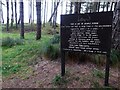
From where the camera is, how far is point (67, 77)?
5.38m

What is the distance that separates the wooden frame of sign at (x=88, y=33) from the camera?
4719 mm

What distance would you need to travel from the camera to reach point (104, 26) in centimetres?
472

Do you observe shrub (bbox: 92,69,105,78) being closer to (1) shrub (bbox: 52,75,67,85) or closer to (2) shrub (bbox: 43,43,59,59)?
(1) shrub (bbox: 52,75,67,85)

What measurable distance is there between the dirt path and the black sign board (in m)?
0.75

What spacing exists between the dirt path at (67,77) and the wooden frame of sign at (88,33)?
32cm

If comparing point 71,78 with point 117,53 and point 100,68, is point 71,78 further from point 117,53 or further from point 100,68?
point 117,53

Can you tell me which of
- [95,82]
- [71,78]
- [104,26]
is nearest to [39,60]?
[71,78]

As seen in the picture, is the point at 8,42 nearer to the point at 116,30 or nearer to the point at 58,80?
the point at 58,80

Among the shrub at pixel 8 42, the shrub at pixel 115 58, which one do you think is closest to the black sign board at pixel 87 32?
the shrub at pixel 115 58

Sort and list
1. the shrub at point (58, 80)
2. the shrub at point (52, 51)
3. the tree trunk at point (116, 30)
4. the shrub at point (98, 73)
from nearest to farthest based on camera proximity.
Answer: the shrub at point (58, 80)
the shrub at point (98, 73)
the tree trunk at point (116, 30)
the shrub at point (52, 51)

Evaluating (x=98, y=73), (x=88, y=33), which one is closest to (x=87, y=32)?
(x=88, y=33)

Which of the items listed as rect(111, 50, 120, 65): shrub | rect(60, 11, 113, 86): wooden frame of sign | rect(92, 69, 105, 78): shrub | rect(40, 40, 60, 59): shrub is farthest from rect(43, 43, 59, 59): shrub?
rect(111, 50, 120, 65): shrub

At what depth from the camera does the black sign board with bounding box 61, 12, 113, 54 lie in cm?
472

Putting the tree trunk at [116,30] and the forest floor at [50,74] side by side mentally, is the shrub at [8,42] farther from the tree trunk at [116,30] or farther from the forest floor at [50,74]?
the tree trunk at [116,30]
